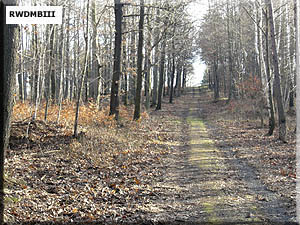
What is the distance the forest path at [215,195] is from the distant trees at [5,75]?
10.2 feet

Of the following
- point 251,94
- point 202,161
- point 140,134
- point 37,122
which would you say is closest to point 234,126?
point 251,94

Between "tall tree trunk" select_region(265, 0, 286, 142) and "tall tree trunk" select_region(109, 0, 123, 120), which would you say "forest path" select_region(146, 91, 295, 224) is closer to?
"tall tree trunk" select_region(265, 0, 286, 142)

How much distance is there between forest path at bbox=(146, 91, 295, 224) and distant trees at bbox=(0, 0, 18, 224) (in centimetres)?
310

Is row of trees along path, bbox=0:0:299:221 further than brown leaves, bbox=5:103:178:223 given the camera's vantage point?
Yes

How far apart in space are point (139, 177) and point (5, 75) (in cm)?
482

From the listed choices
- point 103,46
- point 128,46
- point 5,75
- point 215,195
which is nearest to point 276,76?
point 215,195

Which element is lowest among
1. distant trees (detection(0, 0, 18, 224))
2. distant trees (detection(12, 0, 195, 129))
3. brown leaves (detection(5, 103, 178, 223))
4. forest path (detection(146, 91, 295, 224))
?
forest path (detection(146, 91, 295, 224))

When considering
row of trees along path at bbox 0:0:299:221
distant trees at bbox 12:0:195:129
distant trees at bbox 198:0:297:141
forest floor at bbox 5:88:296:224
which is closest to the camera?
forest floor at bbox 5:88:296:224

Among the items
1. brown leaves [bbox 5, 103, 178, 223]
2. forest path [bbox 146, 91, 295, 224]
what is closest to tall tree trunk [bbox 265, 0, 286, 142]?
forest path [bbox 146, 91, 295, 224]

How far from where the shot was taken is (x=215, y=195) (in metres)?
7.18

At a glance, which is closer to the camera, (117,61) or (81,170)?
(81,170)

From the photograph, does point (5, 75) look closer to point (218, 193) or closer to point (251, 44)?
point (218, 193)

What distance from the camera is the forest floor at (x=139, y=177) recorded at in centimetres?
596

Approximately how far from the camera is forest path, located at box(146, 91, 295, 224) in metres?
5.97
